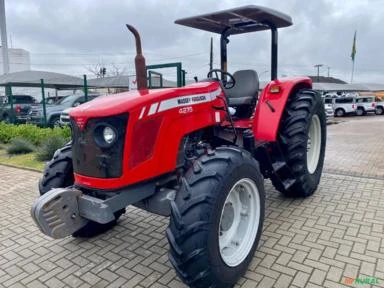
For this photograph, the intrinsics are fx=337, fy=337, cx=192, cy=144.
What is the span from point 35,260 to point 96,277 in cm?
77

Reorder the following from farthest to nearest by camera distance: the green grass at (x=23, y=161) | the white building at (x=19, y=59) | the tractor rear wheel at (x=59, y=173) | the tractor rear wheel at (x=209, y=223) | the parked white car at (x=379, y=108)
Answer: the white building at (x=19, y=59) < the parked white car at (x=379, y=108) < the green grass at (x=23, y=161) < the tractor rear wheel at (x=59, y=173) < the tractor rear wheel at (x=209, y=223)

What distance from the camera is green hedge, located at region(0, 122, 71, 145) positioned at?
340 inches

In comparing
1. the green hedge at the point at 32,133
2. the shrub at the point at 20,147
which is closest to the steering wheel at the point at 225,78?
the green hedge at the point at 32,133

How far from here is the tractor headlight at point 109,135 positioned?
7.98ft

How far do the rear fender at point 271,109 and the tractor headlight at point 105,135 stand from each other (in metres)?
1.78

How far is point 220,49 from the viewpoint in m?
4.65

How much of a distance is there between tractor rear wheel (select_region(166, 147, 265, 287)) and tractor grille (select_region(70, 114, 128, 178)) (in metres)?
0.52

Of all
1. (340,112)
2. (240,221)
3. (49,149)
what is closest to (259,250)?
(240,221)

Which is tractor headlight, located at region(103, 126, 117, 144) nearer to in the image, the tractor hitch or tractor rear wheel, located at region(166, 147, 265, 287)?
the tractor hitch

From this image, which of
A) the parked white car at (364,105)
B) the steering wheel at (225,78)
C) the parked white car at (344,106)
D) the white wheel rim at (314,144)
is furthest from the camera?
the parked white car at (364,105)

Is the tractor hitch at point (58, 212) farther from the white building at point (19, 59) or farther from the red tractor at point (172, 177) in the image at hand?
the white building at point (19, 59)

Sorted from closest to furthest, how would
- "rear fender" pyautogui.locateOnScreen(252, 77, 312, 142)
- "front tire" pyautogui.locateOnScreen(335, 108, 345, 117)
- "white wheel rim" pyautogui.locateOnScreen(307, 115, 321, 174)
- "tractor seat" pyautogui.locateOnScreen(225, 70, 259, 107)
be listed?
"rear fender" pyautogui.locateOnScreen(252, 77, 312, 142) < "tractor seat" pyautogui.locateOnScreen(225, 70, 259, 107) < "white wheel rim" pyautogui.locateOnScreen(307, 115, 321, 174) < "front tire" pyautogui.locateOnScreen(335, 108, 345, 117)

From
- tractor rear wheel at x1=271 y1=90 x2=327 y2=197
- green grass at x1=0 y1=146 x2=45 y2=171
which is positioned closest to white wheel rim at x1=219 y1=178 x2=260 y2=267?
tractor rear wheel at x1=271 y1=90 x2=327 y2=197

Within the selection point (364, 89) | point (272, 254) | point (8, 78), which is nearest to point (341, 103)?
point (364, 89)
